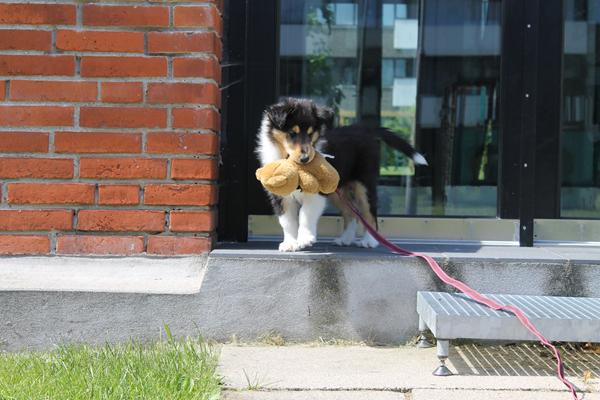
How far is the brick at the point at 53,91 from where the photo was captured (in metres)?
3.79

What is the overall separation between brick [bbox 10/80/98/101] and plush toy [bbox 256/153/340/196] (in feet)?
3.35

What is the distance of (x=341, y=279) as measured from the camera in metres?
3.72

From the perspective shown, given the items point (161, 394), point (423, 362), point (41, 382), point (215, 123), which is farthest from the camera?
point (215, 123)

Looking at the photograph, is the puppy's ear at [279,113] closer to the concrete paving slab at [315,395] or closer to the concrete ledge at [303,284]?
the concrete ledge at [303,284]

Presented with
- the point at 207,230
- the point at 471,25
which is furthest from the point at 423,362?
the point at 471,25

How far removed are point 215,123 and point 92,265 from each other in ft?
3.36

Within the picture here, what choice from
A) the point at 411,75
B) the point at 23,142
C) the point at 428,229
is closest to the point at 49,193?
the point at 23,142

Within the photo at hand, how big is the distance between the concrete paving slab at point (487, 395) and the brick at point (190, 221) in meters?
1.55

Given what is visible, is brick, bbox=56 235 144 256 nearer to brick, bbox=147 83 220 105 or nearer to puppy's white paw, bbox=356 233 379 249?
brick, bbox=147 83 220 105

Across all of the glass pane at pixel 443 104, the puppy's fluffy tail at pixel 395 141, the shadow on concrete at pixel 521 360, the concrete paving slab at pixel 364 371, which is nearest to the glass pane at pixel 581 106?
the glass pane at pixel 443 104

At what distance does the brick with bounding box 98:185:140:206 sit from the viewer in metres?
3.83

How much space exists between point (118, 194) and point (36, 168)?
46 cm

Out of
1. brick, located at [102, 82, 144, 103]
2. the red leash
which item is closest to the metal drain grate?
the red leash

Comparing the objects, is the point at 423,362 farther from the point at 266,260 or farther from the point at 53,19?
the point at 53,19
